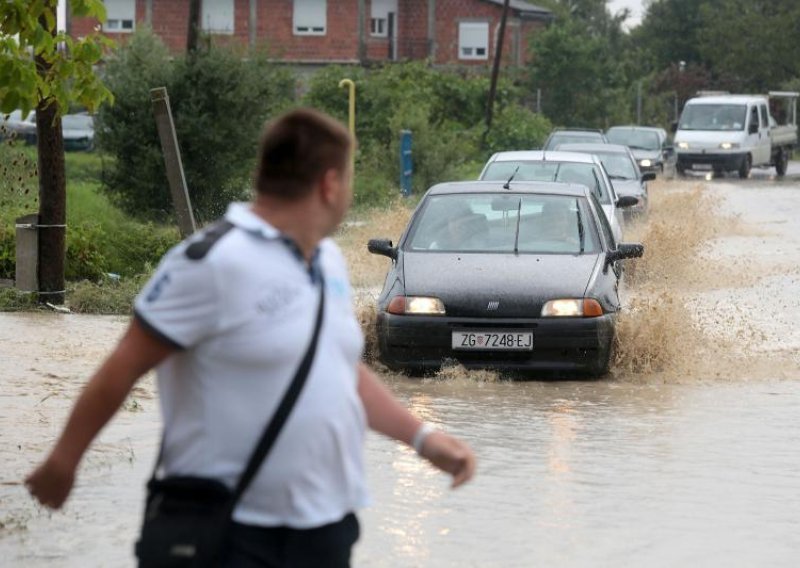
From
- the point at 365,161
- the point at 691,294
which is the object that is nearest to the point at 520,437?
the point at 691,294

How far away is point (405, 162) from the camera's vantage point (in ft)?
106

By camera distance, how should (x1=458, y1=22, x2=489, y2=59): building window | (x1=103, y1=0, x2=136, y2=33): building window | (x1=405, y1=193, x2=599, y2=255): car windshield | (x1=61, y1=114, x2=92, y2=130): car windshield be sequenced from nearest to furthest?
(x1=405, y1=193, x2=599, y2=255): car windshield, (x1=61, y1=114, x2=92, y2=130): car windshield, (x1=103, y1=0, x2=136, y2=33): building window, (x1=458, y1=22, x2=489, y2=59): building window

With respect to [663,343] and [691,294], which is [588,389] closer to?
[663,343]

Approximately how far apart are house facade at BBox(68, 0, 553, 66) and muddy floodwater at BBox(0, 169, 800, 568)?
5886 cm

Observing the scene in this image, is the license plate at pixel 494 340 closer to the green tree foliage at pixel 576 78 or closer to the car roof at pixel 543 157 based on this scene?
the car roof at pixel 543 157

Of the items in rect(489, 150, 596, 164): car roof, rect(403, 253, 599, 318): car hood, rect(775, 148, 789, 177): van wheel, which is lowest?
rect(775, 148, 789, 177): van wheel

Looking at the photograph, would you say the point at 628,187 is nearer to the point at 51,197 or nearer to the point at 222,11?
the point at 51,197

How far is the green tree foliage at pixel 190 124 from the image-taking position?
2611 centimetres

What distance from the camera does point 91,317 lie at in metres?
16.0

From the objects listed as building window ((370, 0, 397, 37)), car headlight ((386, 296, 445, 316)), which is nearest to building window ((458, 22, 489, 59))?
building window ((370, 0, 397, 37))

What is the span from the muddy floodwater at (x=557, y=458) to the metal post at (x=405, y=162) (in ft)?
51.4

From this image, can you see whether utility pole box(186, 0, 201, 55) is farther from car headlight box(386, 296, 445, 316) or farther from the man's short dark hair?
the man's short dark hair

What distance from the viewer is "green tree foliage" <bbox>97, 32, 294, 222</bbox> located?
85.7 feet

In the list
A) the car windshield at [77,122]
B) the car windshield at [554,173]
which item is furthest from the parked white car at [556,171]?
the car windshield at [77,122]
